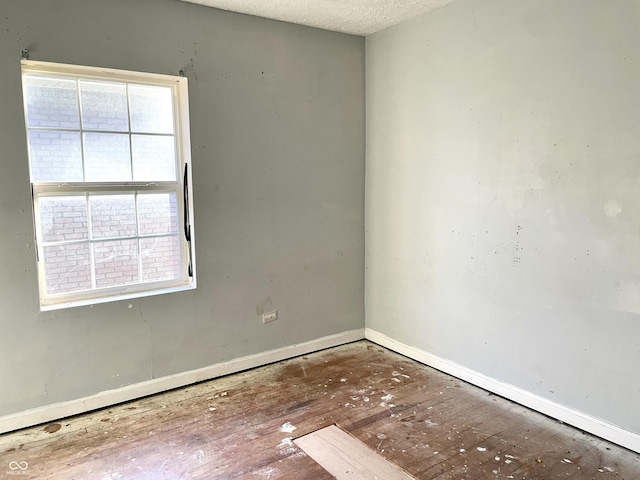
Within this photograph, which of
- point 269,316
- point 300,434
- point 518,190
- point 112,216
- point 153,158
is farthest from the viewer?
point 269,316

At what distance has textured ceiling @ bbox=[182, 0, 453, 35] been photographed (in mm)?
2914

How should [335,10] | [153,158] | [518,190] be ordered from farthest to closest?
[335,10]
[153,158]
[518,190]

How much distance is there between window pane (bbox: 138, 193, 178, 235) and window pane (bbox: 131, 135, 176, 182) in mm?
124

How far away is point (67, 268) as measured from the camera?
271 centimetres

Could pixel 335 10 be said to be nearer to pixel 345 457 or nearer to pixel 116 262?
pixel 116 262

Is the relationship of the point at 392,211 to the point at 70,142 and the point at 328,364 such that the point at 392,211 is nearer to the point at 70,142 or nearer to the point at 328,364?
the point at 328,364

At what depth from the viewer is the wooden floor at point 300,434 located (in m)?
2.17

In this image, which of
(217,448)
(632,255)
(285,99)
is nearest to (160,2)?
(285,99)

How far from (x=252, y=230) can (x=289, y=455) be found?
158 cm

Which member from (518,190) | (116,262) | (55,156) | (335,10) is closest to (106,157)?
(55,156)

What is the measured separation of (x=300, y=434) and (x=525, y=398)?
1411 millimetres

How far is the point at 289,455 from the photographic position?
229 cm

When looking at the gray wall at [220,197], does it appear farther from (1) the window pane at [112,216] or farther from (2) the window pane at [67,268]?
(1) the window pane at [112,216]

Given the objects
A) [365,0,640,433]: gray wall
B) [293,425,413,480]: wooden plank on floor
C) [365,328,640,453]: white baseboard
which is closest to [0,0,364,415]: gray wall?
[365,0,640,433]: gray wall
